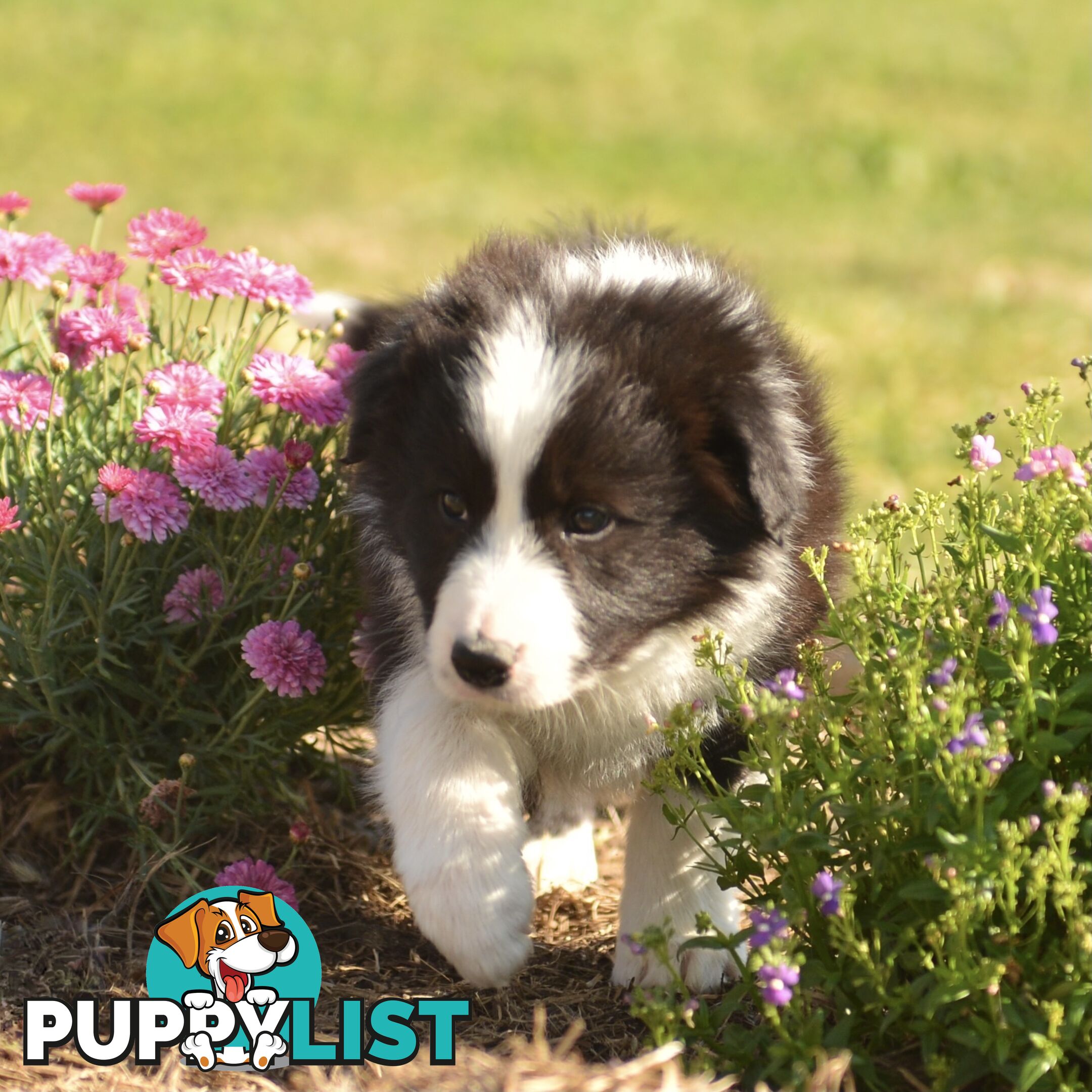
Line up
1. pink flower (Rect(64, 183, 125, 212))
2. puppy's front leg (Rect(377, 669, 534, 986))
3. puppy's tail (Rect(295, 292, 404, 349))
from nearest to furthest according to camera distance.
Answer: puppy's front leg (Rect(377, 669, 534, 986)) < pink flower (Rect(64, 183, 125, 212)) < puppy's tail (Rect(295, 292, 404, 349))

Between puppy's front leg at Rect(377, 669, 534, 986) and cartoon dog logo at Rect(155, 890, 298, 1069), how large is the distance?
0.90 feet

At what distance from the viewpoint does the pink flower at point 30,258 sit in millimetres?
3375

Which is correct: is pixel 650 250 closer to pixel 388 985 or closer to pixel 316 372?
pixel 316 372

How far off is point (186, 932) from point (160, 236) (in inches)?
63.7

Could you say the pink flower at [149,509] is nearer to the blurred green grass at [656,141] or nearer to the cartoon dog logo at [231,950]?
the cartoon dog logo at [231,950]

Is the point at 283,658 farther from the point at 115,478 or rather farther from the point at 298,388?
the point at 298,388

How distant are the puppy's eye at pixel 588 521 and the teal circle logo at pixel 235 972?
937 mm

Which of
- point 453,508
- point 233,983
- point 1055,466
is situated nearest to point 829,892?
point 1055,466

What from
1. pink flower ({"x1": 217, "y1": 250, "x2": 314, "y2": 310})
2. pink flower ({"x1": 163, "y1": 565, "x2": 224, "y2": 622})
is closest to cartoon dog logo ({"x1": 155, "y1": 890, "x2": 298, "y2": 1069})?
pink flower ({"x1": 163, "y1": 565, "x2": 224, "y2": 622})

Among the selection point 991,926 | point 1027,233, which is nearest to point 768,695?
point 991,926

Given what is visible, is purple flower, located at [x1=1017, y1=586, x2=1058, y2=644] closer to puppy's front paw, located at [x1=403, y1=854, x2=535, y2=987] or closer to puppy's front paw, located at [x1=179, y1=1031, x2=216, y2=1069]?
puppy's front paw, located at [x1=403, y1=854, x2=535, y2=987]

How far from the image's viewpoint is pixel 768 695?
215 cm

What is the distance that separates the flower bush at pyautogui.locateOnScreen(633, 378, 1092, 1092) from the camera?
2.08m

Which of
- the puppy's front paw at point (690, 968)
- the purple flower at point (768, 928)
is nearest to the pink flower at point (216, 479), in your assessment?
the puppy's front paw at point (690, 968)
